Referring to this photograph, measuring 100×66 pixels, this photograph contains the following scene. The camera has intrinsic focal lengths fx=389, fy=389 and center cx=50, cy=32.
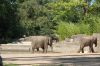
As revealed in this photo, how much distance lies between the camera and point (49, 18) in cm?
6347

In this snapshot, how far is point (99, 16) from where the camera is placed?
138ft

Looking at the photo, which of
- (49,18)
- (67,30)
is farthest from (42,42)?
(49,18)

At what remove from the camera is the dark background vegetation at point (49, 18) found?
3619 centimetres

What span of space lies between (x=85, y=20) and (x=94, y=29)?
5538 mm

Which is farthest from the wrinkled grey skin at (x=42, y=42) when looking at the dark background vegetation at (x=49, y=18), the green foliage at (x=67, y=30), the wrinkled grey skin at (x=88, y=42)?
the green foliage at (x=67, y=30)

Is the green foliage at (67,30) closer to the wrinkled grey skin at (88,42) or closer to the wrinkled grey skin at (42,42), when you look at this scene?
the wrinkled grey skin at (42,42)

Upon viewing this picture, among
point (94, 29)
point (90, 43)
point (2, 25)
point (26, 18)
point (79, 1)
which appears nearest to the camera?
A: point (90, 43)

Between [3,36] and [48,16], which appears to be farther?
[48,16]

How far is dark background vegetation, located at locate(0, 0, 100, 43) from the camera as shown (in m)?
36.2

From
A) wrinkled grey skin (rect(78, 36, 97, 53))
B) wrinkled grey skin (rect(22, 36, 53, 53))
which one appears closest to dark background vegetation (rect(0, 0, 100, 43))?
wrinkled grey skin (rect(22, 36, 53, 53))

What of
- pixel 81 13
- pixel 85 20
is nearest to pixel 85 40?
pixel 85 20

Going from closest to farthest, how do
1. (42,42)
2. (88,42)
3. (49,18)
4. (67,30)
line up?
(88,42), (42,42), (67,30), (49,18)

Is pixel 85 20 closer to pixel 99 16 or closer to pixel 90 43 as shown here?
pixel 99 16

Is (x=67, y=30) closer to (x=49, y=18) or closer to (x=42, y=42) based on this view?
(x=42, y=42)
